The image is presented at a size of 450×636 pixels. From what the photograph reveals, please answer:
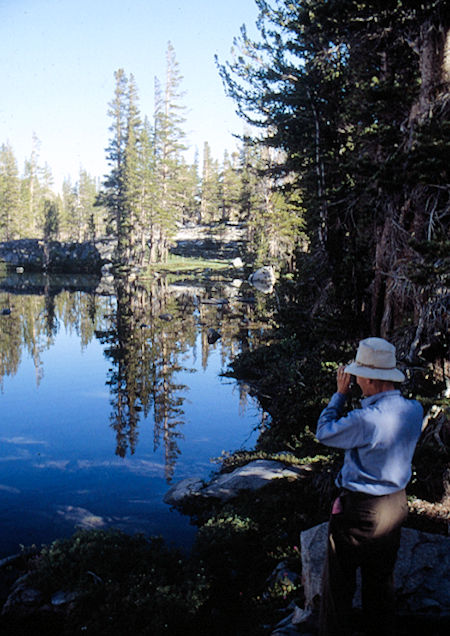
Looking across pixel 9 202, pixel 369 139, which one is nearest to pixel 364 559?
pixel 369 139

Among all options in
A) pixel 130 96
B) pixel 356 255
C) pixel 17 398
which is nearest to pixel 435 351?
pixel 356 255

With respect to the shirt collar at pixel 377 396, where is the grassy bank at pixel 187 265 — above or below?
above

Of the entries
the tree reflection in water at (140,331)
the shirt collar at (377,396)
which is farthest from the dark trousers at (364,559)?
the tree reflection in water at (140,331)

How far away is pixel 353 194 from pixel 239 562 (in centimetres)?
672

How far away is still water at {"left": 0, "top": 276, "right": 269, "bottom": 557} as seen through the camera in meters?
10.3

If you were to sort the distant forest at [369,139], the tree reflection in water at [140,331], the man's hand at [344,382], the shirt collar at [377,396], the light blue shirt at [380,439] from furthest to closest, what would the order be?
the tree reflection in water at [140,331], the distant forest at [369,139], the man's hand at [344,382], the shirt collar at [377,396], the light blue shirt at [380,439]

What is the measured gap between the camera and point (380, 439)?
144 inches

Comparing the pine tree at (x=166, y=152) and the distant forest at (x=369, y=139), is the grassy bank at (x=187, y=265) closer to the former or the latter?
the pine tree at (x=166, y=152)

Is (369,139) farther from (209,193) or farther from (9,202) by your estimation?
(9,202)

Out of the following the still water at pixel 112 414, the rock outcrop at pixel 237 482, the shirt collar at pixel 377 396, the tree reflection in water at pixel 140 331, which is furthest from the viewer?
the tree reflection in water at pixel 140 331

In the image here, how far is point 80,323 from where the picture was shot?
1272 inches

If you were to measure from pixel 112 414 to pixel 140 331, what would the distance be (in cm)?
1256

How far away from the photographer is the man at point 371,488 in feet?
12.1

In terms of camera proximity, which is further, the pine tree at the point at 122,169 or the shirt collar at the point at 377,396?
the pine tree at the point at 122,169
